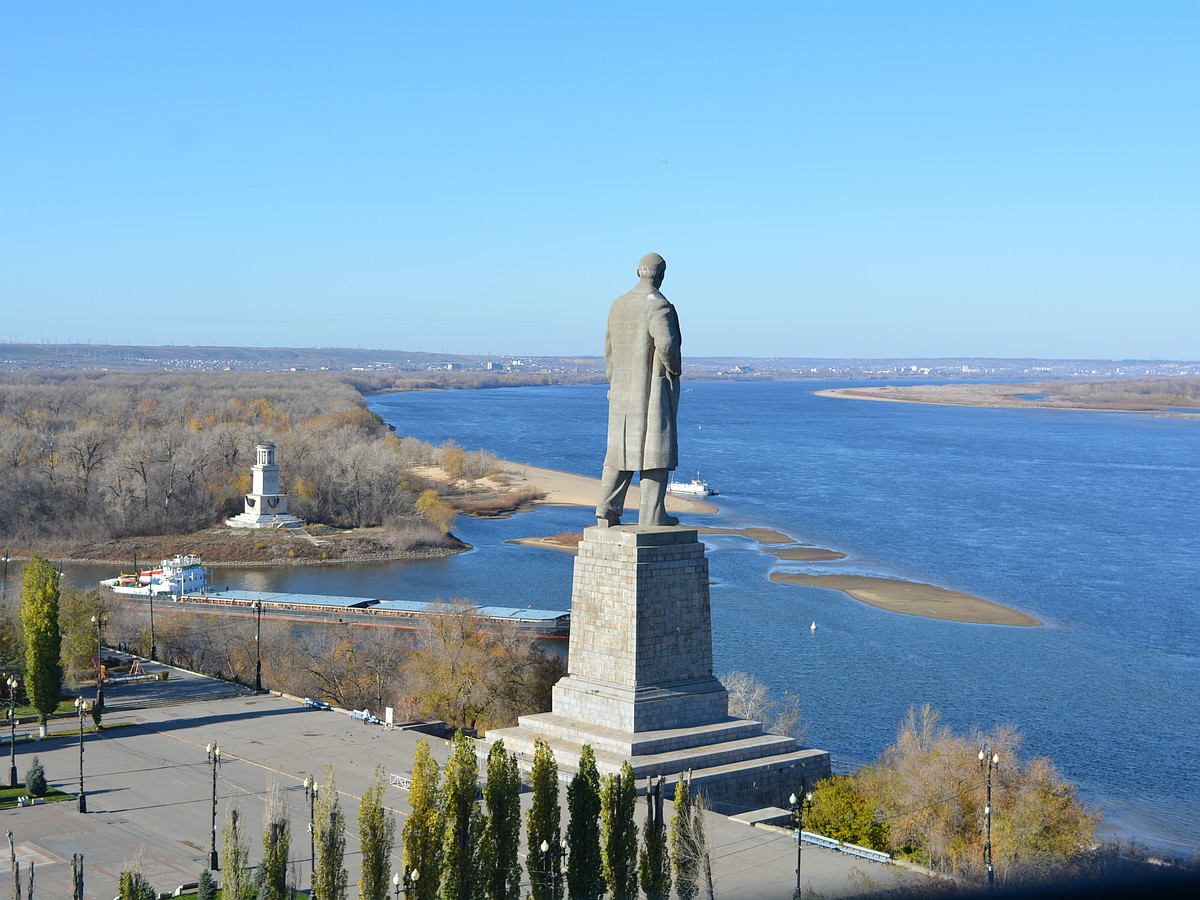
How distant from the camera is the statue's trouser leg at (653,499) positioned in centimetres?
2006

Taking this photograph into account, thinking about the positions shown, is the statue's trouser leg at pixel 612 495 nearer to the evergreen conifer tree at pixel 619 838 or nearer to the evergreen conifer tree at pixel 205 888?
the evergreen conifer tree at pixel 619 838

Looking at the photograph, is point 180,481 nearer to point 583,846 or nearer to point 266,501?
point 266,501

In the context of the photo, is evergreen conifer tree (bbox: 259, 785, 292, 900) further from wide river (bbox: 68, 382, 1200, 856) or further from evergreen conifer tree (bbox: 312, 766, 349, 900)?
wide river (bbox: 68, 382, 1200, 856)

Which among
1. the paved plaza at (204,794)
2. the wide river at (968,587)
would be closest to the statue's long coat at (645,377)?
the paved plaza at (204,794)

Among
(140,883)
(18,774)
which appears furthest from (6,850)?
(140,883)

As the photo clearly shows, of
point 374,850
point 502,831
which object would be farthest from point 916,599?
point 374,850

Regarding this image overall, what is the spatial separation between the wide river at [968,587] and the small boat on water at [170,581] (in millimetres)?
5000

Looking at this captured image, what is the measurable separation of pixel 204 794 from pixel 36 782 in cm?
263

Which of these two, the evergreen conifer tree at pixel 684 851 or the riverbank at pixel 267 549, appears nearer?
the evergreen conifer tree at pixel 684 851

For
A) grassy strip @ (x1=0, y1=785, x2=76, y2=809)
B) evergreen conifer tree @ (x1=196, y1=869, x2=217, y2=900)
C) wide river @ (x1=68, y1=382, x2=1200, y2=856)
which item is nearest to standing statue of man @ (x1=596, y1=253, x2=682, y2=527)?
evergreen conifer tree @ (x1=196, y1=869, x2=217, y2=900)

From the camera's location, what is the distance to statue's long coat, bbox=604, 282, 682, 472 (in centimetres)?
1986

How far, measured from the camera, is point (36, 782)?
2061 centimetres

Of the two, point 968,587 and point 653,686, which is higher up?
point 653,686

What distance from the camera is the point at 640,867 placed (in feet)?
47.5
